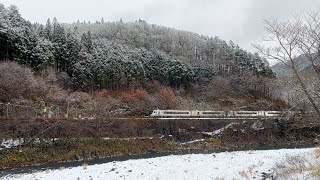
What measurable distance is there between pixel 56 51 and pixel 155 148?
1244 inches

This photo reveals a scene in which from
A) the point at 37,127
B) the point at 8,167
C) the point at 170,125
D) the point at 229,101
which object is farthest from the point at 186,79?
the point at 8,167

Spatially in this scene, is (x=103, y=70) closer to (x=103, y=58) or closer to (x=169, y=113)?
(x=103, y=58)

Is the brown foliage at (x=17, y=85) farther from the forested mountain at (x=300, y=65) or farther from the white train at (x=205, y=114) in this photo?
the forested mountain at (x=300, y=65)

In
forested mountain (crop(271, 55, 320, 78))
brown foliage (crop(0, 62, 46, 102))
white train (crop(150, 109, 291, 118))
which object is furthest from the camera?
white train (crop(150, 109, 291, 118))

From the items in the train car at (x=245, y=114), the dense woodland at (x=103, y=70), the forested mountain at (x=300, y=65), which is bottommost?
the train car at (x=245, y=114)

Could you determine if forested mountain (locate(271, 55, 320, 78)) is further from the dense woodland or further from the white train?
the white train

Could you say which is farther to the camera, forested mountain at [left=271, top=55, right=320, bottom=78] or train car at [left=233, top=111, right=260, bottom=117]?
train car at [left=233, top=111, right=260, bottom=117]

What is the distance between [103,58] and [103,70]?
153 inches

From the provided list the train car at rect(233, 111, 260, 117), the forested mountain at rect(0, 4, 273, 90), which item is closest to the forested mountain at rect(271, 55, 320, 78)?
the forested mountain at rect(0, 4, 273, 90)

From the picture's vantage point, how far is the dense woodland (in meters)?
45.4

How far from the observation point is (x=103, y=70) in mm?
59562

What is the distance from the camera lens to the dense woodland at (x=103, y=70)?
4544 centimetres

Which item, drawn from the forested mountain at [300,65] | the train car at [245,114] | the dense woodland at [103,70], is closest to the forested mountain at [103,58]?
the dense woodland at [103,70]

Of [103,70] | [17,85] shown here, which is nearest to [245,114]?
[103,70]
